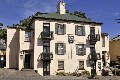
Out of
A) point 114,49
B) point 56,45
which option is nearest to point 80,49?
point 56,45

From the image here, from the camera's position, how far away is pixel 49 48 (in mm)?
43469

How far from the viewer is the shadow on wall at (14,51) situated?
4412 centimetres

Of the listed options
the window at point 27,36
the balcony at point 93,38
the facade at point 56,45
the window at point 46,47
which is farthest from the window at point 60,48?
the balcony at point 93,38

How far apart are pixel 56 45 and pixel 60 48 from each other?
35.9 inches

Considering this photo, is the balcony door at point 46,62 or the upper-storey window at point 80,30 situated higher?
the upper-storey window at point 80,30

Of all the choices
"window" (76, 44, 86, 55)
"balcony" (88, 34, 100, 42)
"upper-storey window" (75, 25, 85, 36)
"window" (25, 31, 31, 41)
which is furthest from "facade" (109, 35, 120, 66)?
"window" (25, 31, 31, 41)

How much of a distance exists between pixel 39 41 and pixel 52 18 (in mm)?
4487

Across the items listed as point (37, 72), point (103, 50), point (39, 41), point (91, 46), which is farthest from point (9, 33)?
point (103, 50)

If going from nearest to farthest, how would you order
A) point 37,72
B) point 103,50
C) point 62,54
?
point 37,72 < point 62,54 < point 103,50

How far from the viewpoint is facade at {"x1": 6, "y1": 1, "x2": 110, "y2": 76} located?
141ft

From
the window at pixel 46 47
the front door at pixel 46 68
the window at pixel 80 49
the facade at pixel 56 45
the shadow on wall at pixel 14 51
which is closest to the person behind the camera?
the front door at pixel 46 68

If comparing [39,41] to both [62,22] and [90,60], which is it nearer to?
[62,22]

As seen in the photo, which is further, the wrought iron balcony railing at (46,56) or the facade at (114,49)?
the facade at (114,49)

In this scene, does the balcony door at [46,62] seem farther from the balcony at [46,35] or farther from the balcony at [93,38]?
the balcony at [93,38]
